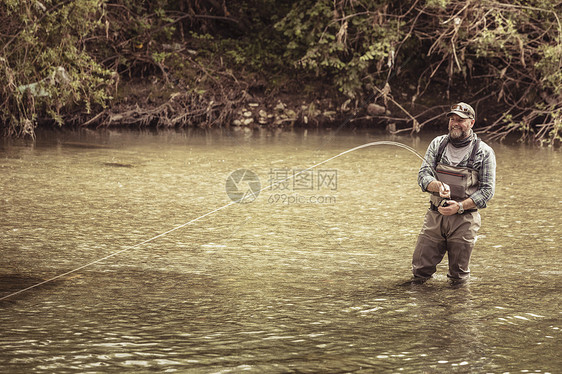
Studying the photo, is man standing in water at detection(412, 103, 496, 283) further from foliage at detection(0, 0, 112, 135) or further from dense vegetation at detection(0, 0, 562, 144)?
dense vegetation at detection(0, 0, 562, 144)

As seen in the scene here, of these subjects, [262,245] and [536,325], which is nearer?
[536,325]

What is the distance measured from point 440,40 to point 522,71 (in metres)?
2.04

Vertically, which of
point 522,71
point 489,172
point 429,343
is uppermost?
point 522,71

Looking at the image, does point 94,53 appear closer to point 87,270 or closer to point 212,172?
point 212,172

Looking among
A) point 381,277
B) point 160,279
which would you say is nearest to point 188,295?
point 160,279

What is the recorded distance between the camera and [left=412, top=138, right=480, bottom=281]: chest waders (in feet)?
16.6

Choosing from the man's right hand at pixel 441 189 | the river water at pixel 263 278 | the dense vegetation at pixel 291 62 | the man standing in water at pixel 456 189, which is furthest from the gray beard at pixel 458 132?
the dense vegetation at pixel 291 62

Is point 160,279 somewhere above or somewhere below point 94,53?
below

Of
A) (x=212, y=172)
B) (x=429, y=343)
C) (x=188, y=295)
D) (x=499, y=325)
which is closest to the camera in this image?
(x=429, y=343)

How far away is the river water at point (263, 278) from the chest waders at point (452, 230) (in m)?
0.16

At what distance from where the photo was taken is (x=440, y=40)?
15516mm

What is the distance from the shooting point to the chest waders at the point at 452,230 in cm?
505

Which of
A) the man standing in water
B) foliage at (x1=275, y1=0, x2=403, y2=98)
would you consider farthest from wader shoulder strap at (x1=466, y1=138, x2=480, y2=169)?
foliage at (x1=275, y1=0, x2=403, y2=98)

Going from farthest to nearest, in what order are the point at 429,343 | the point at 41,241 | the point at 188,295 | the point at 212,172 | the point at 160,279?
the point at 212,172 < the point at 41,241 < the point at 160,279 < the point at 188,295 < the point at 429,343
